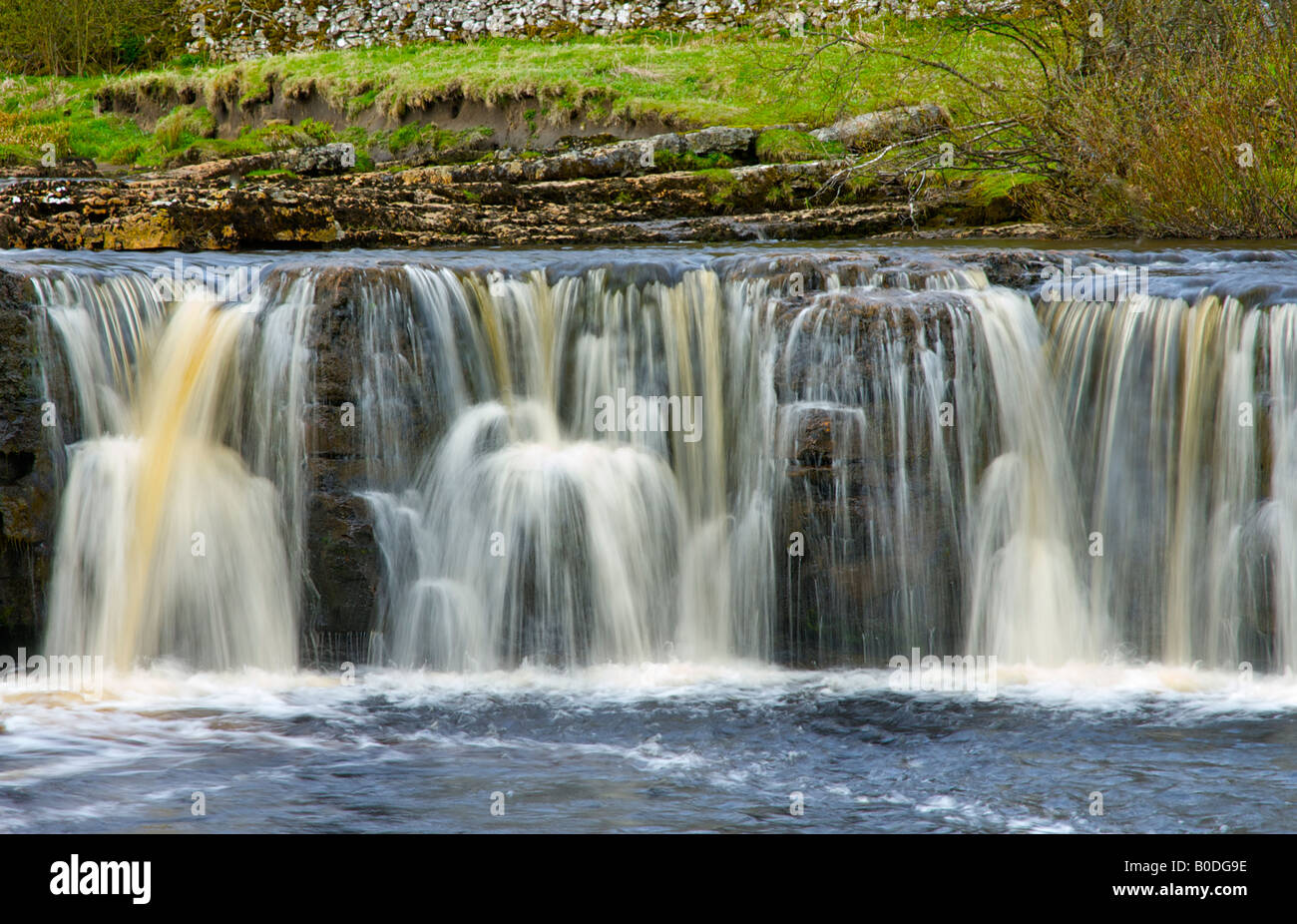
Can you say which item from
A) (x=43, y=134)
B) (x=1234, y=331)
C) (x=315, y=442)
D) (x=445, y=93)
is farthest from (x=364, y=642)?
(x=43, y=134)

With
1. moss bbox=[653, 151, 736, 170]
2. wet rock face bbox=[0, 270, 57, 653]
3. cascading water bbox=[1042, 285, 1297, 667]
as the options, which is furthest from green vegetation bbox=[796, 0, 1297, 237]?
wet rock face bbox=[0, 270, 57, 653]

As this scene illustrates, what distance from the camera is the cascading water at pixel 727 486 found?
8.82m

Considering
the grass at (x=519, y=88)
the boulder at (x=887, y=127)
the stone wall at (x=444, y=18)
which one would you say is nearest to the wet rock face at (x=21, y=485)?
the grass at (x=519, y=88)

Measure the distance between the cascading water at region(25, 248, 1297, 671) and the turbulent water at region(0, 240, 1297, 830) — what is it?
0.02m

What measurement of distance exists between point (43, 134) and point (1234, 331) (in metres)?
25.2

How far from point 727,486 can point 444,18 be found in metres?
24.3

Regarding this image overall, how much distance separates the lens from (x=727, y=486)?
30.5 feet

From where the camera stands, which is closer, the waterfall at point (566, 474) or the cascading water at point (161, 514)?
the cascading water at point (161, 514)

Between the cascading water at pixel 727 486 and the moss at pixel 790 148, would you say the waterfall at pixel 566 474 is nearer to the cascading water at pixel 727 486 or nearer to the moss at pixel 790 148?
the cascading water at pixel 727 486

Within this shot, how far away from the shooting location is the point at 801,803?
6.26 meters

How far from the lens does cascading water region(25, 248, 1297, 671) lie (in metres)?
8.82

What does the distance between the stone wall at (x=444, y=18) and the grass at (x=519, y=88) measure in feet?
2.71

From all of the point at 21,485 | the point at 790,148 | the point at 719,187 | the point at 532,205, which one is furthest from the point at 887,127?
the point at 21,485

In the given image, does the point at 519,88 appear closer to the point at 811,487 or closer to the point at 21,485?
the point at 21,485
